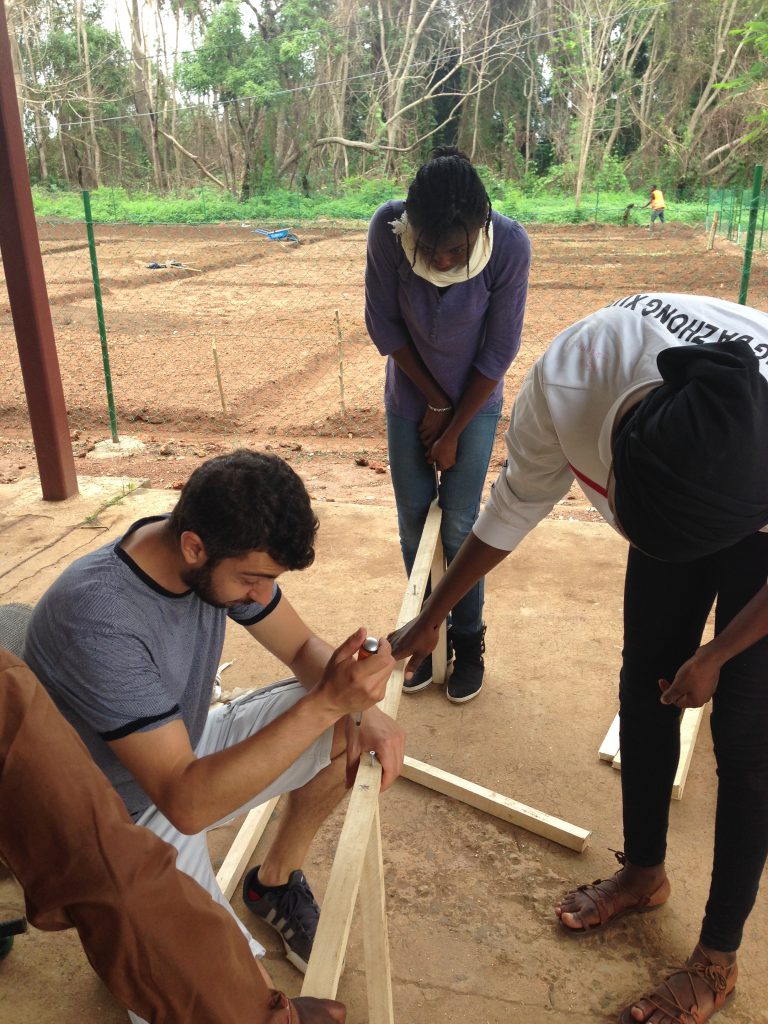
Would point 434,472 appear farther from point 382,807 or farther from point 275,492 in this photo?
point 275,492

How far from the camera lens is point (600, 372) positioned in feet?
5.50

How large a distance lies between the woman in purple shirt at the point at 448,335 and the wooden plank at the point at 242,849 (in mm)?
931

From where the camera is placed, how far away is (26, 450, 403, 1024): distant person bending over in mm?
1594

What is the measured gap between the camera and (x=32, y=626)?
1734 millimetres

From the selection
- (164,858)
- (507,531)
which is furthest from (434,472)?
(164,858)

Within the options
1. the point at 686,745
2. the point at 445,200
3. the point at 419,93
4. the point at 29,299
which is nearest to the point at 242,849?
the point at 686,745

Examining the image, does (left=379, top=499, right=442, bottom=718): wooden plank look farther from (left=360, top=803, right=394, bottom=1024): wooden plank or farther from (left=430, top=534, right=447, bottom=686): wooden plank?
(left=360, top=803, right=394, bottom=1024): wooden plank

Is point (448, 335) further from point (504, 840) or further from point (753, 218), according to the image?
point (753, 218)

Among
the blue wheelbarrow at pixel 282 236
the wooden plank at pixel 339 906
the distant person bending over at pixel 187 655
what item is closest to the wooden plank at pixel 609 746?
→ the distant person bending over at pixel 187 655

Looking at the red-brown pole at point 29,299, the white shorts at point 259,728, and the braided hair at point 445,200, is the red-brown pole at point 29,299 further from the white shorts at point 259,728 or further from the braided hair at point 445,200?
the white shorts at point 259,728

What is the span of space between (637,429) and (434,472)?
1715mm

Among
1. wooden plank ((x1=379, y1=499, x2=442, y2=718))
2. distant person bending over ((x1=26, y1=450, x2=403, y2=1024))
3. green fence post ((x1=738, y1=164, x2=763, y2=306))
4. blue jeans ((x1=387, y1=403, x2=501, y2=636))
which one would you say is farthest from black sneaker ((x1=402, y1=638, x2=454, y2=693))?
green fence post ((x1=738, y1=164, x2=763, y2=306))

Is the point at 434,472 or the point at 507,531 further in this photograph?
the point at 434,472

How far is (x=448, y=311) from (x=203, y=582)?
1.46 m
